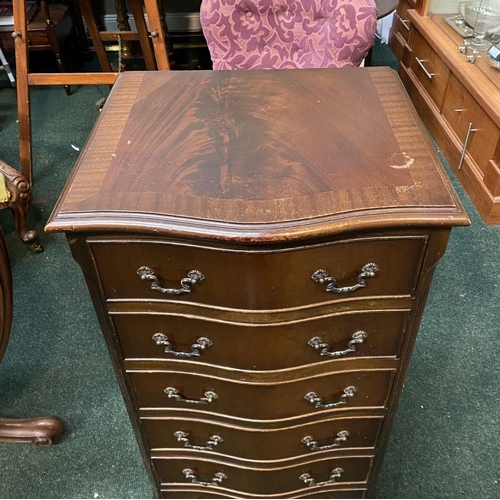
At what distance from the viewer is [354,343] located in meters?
0.87

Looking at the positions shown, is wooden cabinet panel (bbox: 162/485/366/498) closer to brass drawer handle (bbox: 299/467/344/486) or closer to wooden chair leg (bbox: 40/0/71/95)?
brass drawer handle (bbox: 299/467/344/486)

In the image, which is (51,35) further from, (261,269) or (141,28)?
(261,269)

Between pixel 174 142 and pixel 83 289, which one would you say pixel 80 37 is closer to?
pixel 83 289

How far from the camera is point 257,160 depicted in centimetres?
80

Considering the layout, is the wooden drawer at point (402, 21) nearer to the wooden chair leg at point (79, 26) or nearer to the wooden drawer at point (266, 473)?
the wooden chair leg at point (79, 26)

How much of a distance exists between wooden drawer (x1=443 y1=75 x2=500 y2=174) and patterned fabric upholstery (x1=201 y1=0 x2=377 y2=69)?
0.92 metres

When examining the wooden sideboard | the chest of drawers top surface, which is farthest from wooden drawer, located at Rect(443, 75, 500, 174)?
the chest of drawers top surface

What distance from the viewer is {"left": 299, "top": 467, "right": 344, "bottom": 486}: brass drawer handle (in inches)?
44.2

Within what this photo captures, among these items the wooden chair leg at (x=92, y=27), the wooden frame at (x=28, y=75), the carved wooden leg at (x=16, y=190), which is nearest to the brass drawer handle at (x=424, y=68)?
the wooden frame at (x=28, y=75)

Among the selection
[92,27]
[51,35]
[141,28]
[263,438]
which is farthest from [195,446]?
[51,35]

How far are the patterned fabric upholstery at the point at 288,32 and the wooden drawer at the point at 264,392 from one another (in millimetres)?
865

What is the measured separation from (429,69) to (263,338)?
223 centimetres

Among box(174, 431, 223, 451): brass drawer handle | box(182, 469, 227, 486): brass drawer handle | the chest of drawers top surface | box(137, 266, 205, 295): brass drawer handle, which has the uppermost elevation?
the chest of drawers top surface

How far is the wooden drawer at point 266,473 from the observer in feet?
3.61
